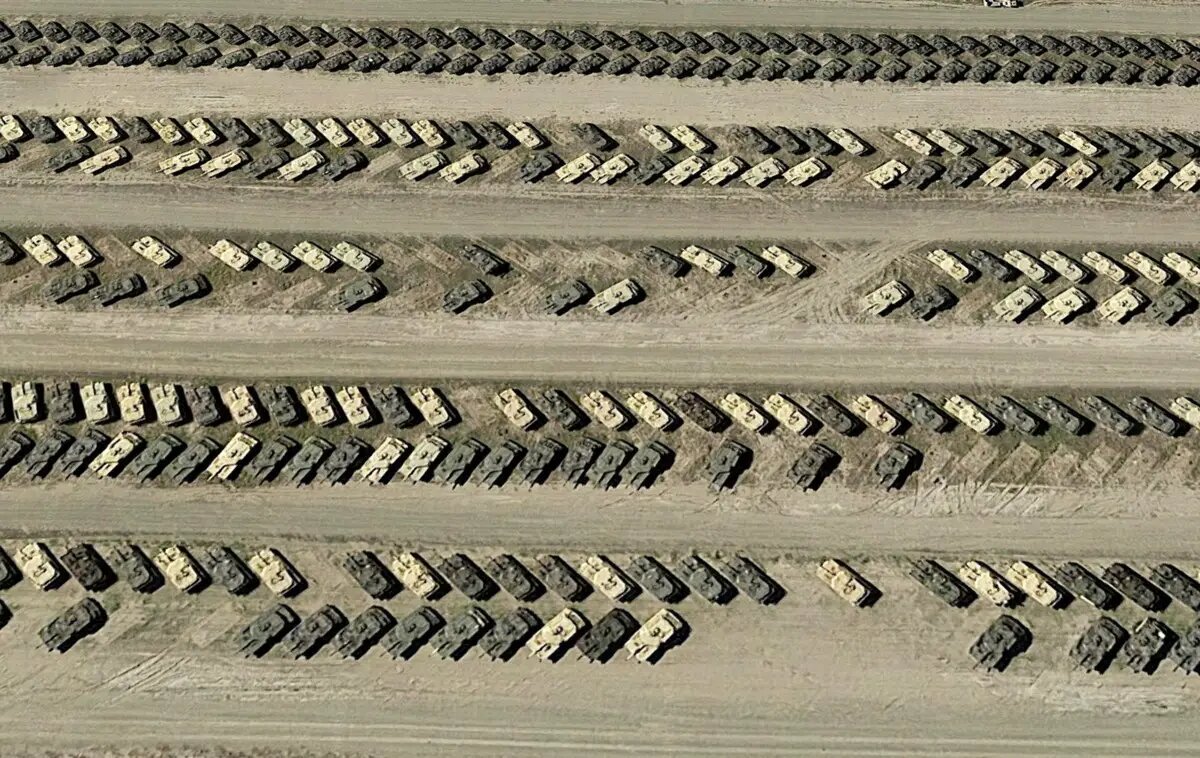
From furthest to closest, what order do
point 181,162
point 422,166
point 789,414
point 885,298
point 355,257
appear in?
1. point 422,166
2. point 181,162
3. point 355,257
4. point 885,298
5. point 789,414

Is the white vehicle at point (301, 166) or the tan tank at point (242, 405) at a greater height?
the white vehicle at point (301, 166)

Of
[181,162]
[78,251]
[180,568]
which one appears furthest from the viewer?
[181,162]

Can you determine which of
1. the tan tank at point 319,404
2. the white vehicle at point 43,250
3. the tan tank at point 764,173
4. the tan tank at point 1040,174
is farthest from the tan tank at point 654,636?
the white vehicle at point 43,250

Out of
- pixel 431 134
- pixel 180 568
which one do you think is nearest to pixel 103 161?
pixel 431 134

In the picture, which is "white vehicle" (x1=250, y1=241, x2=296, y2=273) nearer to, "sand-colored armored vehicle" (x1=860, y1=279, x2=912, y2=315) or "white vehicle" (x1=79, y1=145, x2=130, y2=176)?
"white vehicle" (x1=79, y1=145, x2=130, y2=176)

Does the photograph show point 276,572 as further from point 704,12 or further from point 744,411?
point 704,12

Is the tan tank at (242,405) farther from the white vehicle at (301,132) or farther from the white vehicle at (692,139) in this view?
the white vehicle at (692,139)
